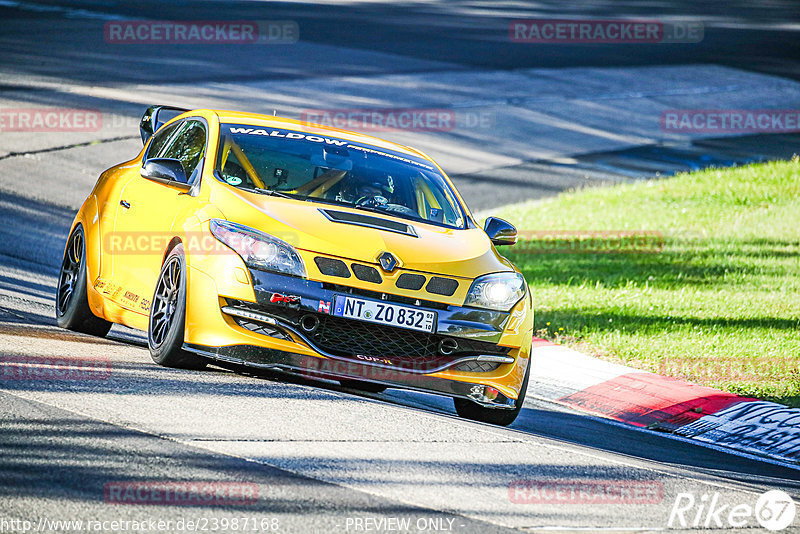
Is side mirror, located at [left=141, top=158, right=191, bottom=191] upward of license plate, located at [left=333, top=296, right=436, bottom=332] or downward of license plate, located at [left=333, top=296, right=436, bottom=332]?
upward

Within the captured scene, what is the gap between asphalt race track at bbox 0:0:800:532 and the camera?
5.28 metres

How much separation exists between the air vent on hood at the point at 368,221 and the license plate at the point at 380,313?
64cm

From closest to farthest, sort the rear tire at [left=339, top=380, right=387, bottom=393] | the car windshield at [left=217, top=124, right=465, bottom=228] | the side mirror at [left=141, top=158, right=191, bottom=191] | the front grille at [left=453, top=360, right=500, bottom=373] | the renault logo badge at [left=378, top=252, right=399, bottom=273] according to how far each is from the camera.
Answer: the renault logo badge at [left=378, top=252, right=399, bottom=273]
the front grille at [left=453, top=360, right=500, bottom=373]
the rear tire at [left=339, top=380, right=387, bottom=393]
the side mirror at [left=141, top=158, right=191, bottom=191]
the car windshield at [left=217, top=124, right=465, bottom=228]

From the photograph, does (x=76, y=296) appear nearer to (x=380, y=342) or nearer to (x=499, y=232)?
(x=380, y=342)

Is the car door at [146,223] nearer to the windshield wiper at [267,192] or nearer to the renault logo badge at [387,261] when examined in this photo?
the windshield wiper at [267,192]

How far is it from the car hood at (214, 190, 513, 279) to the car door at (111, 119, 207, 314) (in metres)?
0.59

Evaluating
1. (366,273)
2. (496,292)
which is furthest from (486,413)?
(366,273)

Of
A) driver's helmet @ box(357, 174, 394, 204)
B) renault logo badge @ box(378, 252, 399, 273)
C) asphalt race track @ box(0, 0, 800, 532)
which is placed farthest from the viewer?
driver's helmet @ box(357, 174, 394, 204)

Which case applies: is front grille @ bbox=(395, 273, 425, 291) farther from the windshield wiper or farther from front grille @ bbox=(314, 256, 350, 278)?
the windshield wiper

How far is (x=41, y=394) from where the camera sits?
6324 mm

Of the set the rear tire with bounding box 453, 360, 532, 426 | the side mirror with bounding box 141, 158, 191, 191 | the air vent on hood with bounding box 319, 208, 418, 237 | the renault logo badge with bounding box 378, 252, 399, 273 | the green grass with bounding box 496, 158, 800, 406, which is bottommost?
the green grass with bounding box 496, 158, 800, 406

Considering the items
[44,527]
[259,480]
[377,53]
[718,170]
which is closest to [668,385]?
[259,480]

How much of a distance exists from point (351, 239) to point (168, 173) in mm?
1439

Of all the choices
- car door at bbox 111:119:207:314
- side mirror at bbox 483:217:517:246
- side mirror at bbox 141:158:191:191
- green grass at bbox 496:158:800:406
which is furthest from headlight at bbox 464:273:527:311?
green grass at bbox 496:158:800:406
